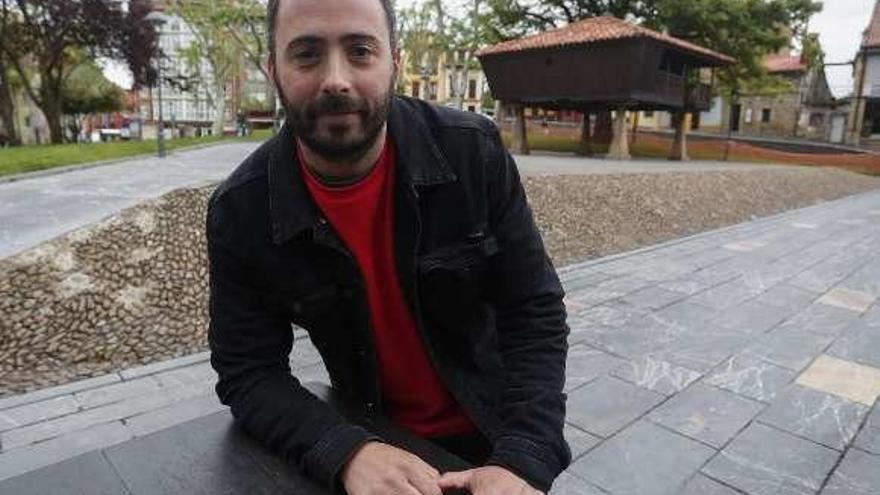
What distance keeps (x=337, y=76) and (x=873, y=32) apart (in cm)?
5397

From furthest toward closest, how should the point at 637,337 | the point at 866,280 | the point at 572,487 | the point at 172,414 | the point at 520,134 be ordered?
the point at 520,134 < the point at 866,280 < the point at 637,337 < the point at 172,414 < the point at 572,487

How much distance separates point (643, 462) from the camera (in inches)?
129

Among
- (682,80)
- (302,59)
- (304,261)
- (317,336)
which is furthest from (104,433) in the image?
(682,80)

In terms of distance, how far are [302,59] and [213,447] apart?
1019 millimetres

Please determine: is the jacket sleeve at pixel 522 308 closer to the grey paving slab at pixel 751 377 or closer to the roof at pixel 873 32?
the grey paving slab at pixel 751 377

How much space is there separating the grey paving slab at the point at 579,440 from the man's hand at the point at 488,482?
1.92 metres

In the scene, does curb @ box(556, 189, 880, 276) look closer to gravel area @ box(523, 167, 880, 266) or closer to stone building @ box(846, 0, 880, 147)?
gravel area @ box(523, 167, 880, 266)

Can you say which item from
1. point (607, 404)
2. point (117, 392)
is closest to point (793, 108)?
point (607, 404)

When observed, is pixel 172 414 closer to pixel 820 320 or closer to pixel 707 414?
pixel 707 414

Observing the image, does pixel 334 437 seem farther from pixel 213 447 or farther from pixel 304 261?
pixel 304 261

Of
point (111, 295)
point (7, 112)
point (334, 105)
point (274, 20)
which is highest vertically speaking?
point (7, 112)

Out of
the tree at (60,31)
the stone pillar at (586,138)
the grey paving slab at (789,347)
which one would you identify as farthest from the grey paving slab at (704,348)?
the tree at (60,31)

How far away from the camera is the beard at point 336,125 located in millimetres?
1657

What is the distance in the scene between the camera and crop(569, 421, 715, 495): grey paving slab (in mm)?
3080
